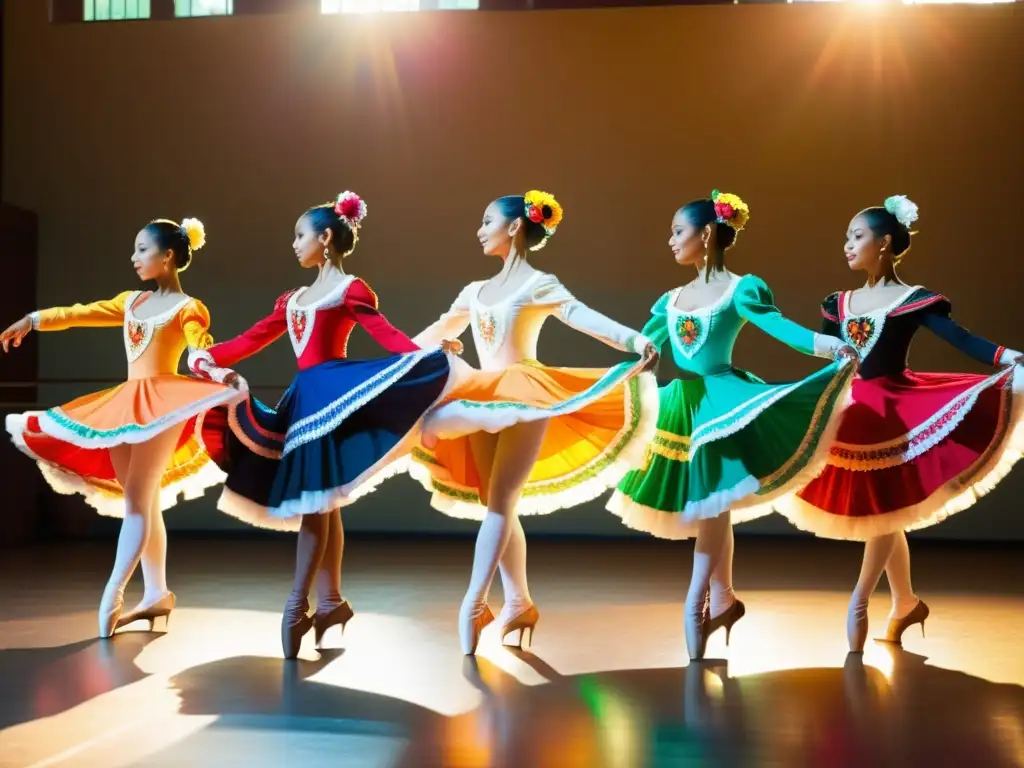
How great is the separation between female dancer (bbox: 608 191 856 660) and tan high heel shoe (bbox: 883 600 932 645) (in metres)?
0.51

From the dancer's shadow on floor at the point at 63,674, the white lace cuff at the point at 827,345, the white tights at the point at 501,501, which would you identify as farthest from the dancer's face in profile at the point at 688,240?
the dancer's shadow on floor at the point at 63,674

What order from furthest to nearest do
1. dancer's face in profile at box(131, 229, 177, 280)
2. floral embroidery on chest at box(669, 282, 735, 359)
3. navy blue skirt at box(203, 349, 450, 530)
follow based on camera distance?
1. dancer's face in profile at box(131, 229, 177, 280)
2. floral embroidery on chest at box(669, 282, 735, 359)
3. navy blue skirt at box(203, 349, 450, 530)

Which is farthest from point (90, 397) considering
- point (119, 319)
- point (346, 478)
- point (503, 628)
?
point (503, 628)

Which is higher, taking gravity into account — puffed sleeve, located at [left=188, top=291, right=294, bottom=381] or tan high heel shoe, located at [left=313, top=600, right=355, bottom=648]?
puffed sleeve, located at [left=188, top=291, right=294, bottom=381]

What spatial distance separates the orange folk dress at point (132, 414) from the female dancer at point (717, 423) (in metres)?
1.22

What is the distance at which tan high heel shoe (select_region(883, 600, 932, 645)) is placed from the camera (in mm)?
3516

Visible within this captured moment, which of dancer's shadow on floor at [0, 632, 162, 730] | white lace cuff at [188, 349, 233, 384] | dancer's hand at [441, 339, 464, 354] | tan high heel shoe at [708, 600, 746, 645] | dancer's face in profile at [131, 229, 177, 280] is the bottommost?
dancer's shadow on floor at [0, 632, 162, 730]

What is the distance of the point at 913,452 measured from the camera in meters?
3.26

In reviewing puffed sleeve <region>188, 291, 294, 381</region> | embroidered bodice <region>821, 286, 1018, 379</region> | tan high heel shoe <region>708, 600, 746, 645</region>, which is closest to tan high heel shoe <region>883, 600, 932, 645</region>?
tan high heel shoe <region>708, 600, 746, 645</region>

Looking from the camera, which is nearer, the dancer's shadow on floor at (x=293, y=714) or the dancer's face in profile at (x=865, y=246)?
the dancer's shadow on floor at (x=293, y=714)

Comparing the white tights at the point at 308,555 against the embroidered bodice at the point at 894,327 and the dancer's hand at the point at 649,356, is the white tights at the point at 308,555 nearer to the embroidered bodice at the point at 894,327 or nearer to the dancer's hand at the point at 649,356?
the dancer's hand at the point at 649,356

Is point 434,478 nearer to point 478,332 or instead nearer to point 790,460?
point 478,332

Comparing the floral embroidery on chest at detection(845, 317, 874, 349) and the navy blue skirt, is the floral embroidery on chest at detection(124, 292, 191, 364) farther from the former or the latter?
the floral embroidery on chest at detection(845, 317, 874, 349)

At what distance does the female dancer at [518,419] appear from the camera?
3139 millimetres
